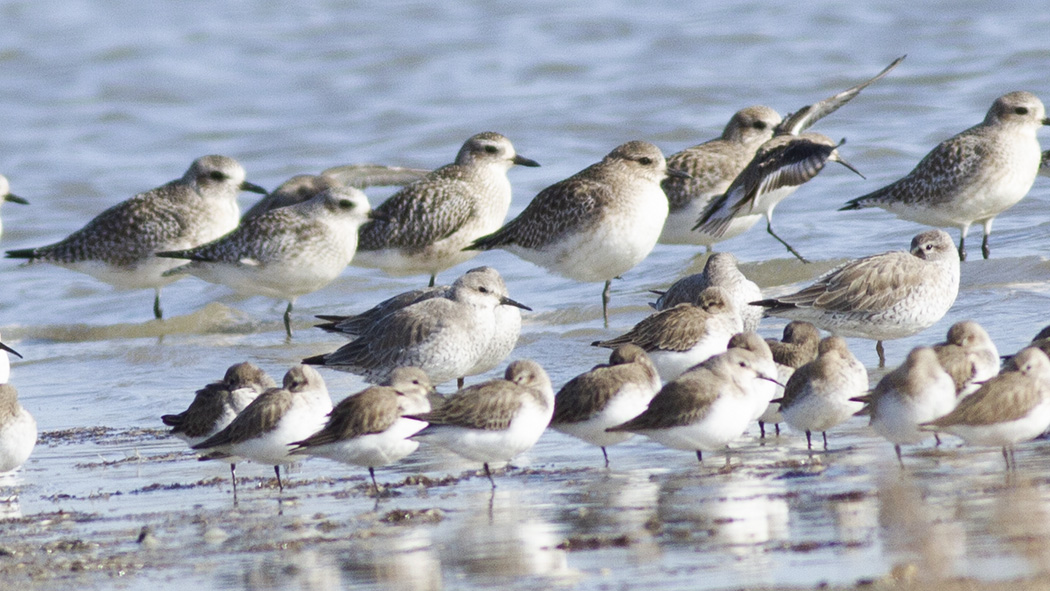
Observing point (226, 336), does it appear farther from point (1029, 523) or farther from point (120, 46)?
point (120, 46)

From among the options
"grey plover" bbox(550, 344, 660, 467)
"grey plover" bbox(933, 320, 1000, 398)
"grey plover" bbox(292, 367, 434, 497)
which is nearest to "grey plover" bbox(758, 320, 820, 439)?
"grey plover" bbox(550, 344, 660, 467)

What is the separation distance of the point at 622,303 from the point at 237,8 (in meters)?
21.7

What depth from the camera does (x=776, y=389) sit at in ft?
26.8

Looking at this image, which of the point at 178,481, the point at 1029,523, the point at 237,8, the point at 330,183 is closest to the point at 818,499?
the point at 1029,523

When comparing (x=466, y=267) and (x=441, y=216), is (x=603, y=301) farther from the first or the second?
(x=466, y=267)

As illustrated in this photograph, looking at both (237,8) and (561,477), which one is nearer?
(561,477)

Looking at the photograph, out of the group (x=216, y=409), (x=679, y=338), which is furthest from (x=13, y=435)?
(x=679, y=338)

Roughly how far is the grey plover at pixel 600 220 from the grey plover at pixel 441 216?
1402 mm

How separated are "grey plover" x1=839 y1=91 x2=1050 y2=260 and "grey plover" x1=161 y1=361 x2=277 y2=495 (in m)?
7.66

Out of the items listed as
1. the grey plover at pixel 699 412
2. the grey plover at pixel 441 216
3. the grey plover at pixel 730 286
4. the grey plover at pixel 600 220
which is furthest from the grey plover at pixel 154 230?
the grey plover at pixel 699 412

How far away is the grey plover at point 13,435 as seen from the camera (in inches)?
304

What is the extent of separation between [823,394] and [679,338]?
6.22 feet

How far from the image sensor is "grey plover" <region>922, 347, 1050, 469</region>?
6.58 m

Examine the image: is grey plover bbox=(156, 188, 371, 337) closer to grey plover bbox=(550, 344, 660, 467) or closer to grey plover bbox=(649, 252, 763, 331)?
grey plover bbox=(649, 252, 763, 331)
